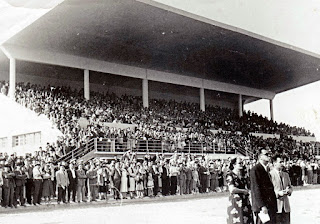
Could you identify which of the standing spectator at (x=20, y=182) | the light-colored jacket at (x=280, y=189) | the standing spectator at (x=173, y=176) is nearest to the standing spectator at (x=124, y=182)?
the standing spectator at (x=173, y=176)

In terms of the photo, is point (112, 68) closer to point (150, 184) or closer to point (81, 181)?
point (150, 184)

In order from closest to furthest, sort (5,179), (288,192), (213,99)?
1. (288,192)
2. (5,179)
3. (213,99)

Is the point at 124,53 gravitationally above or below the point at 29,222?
above

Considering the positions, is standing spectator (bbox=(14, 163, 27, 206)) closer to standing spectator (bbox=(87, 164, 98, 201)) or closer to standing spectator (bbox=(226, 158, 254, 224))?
standing spectator (bbox=(87, 164, 98, 201))

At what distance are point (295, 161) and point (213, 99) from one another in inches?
655

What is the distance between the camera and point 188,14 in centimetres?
2195

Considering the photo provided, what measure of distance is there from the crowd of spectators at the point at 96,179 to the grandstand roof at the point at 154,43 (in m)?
6.84

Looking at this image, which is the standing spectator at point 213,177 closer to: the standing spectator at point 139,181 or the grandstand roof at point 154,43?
the standing spectator at point 139,181

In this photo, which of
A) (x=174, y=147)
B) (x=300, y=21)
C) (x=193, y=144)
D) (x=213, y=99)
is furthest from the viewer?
(x=213, y=99)

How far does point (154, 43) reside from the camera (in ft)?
81.1

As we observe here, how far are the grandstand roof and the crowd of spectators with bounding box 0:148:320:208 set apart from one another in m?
6.84

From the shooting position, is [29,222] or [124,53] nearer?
[29,222]

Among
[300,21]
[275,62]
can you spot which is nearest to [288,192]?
[300,21]

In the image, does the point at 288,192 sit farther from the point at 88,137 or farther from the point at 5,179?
the point at 88,137
